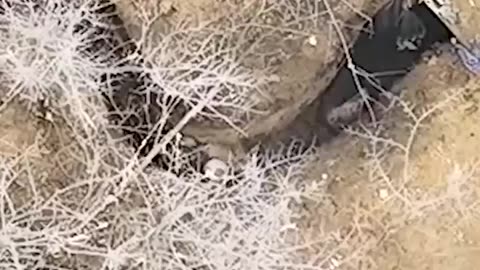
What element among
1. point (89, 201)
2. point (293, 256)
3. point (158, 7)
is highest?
point (158, 7)

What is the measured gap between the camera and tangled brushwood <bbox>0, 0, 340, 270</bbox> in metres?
1.16

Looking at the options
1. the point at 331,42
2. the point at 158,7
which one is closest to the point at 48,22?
the point at 158,7

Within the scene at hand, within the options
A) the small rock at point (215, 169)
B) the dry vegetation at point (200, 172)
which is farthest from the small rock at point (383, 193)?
the small rock at point (215, 169)

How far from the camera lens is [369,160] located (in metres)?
1.18

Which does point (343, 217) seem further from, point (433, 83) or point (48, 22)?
point (48, 22)

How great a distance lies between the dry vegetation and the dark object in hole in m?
0.01

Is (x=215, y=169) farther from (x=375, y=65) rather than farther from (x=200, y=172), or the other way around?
(x=375, y=65)

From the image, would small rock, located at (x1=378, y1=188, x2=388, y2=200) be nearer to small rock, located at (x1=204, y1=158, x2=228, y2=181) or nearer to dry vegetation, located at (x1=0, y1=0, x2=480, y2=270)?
dry vegetation, located at (x1=0, y1=0, x2=480, y2=270)

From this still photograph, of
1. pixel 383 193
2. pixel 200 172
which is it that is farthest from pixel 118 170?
pixel 383 193

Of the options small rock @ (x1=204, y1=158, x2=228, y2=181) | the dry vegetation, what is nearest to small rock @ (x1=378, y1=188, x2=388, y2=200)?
the dry vegetation

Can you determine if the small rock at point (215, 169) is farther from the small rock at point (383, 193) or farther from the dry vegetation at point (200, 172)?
the small rock at point (383, 193)

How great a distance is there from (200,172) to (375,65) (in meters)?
0.18

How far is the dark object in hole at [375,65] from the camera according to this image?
1192 millimetres

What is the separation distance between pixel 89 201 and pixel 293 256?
0.18 m
